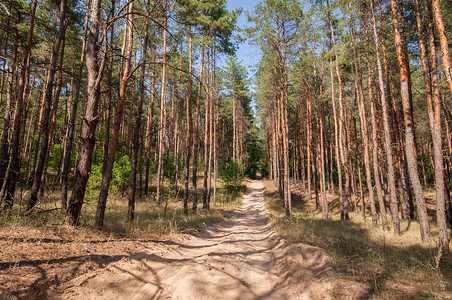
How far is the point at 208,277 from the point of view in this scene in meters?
4.04

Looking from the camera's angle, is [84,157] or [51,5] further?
[51,5]

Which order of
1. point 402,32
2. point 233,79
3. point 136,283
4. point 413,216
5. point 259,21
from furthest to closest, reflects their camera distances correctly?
point 233,79
point 413,216
point 259,21
point 402,32
point 136,283

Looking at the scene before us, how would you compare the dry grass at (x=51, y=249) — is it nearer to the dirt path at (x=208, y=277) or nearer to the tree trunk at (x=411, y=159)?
the dirt path at (x=208, y=277)

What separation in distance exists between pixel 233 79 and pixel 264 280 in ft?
92.2

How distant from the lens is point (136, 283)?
3.72 m

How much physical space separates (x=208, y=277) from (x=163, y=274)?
33.7 inches

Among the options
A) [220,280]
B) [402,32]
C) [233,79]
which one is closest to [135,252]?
[220,280]

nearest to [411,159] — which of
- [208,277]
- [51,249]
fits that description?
[208,277]

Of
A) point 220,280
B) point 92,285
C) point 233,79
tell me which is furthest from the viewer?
point 233,79

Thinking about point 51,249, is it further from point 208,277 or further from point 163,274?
point 208,277

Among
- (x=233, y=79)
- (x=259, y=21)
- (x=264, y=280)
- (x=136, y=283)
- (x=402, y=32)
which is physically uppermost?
(x=233, y=79)

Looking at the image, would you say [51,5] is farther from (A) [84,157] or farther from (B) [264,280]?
(B) [264,280]

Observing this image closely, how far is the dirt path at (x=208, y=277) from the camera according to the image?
3.41m

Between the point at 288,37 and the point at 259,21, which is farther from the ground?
the point at 259,21
